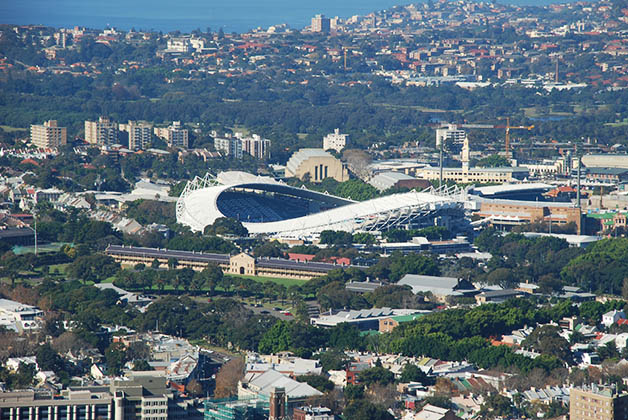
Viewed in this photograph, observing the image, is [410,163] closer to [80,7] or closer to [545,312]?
[545,312]

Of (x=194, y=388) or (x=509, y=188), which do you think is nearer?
(x=194, y=388)

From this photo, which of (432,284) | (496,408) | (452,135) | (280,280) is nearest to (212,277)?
(280,280)

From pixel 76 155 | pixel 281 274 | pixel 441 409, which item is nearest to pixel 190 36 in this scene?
pixel 76 155

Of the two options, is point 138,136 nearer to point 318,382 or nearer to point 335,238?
point 335,238

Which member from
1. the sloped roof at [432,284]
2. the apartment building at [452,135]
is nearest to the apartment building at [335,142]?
the apartment building at [452,135]

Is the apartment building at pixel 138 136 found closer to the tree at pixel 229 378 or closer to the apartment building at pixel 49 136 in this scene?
the apartment building at pixel 49 136

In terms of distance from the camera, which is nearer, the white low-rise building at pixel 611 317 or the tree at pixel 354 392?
the tree at pixel 354 392
